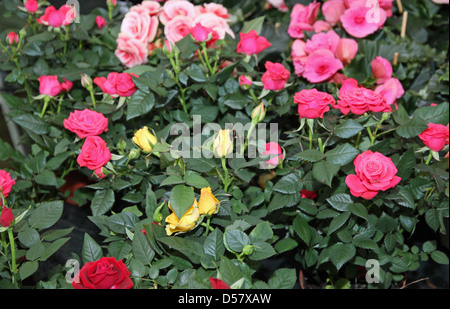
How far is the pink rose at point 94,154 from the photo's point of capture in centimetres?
78

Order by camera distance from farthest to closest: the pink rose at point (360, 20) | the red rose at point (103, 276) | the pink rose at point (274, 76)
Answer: the pink rose at point (360, 20) → the pink rose at point (274, 76) → the red rose at point (103, 276)

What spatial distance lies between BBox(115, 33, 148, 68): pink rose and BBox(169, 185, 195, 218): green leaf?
0.47m

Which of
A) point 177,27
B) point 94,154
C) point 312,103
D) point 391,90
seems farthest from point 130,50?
point 391,90

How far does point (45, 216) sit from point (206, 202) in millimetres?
262

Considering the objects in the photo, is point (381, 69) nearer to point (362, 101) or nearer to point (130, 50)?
point (362, 101)

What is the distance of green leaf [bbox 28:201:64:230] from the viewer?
737 mm

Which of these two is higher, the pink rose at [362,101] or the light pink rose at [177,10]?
the light pink rose at [177,10]

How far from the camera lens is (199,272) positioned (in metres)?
0.67

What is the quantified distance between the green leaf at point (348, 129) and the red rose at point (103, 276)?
0.42 meters

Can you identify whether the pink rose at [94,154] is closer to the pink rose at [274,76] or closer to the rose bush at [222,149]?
the rose bush at [222,149]

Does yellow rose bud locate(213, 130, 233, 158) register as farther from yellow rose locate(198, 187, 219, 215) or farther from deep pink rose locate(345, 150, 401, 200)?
deep pink rose locate(345, 150, 401, 200)

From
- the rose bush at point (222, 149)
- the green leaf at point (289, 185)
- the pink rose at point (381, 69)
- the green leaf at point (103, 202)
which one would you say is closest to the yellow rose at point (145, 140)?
the rose bush at point (222, 149)

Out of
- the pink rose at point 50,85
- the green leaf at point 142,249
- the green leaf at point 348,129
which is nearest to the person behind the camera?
the green leaf at point 142,249

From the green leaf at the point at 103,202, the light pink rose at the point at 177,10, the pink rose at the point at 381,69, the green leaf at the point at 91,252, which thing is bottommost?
the green leaf at the point at 103,202
